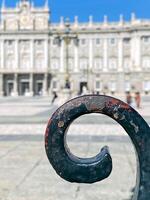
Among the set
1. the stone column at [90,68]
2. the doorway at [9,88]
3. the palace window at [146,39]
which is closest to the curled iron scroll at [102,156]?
the stone column at [90,68]

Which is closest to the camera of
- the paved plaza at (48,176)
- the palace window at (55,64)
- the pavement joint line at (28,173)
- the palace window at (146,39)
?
the paved plaza at (48,176)

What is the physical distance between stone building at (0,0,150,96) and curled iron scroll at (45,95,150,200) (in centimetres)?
7709

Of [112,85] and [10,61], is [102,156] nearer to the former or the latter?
[112,85]

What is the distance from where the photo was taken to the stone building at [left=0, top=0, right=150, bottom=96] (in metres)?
80.6

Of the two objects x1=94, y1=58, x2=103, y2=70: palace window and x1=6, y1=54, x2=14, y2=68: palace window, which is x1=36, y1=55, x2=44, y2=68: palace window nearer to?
x1=6, y1=54, x2=14, y2=68: palace window

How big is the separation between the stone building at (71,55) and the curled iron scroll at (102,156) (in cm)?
7709

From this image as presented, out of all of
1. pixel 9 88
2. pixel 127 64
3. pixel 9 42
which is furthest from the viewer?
pixel 9 42

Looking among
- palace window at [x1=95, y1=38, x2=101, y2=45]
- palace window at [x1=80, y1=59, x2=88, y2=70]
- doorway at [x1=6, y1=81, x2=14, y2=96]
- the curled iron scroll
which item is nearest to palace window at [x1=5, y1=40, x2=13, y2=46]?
doorway at [x1=6, y1=81, x2=14, y2=96]

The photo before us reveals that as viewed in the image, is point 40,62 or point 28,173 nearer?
point 28,173

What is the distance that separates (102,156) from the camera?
2.87 m

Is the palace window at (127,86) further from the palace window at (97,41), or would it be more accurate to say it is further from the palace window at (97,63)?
the palace window at (97,41)

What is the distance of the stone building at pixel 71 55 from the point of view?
8062cm

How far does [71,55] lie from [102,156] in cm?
8045

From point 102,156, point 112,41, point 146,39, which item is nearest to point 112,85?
point 112,41
